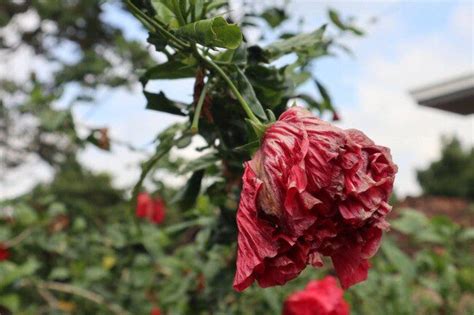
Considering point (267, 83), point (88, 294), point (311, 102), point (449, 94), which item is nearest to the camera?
point (267, 83)

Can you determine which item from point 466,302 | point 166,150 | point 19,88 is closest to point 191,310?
point 166,150

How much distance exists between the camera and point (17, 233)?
2.30 m

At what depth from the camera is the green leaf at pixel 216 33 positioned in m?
0.58

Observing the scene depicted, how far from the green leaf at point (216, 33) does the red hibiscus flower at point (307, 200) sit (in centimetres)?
10

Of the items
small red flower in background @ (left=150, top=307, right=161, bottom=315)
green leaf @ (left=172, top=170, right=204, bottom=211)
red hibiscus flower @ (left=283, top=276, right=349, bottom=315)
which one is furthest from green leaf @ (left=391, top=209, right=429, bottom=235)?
green leaf @ (left=172, top=170, right=204, bottom=211)

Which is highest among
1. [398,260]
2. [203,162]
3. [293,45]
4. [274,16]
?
[293,45]

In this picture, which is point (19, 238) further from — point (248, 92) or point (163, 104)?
point (248, 92)

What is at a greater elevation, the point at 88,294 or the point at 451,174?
the point at 88,294

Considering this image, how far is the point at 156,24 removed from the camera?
2.18 ft

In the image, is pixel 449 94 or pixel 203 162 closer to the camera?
pixel 203 162

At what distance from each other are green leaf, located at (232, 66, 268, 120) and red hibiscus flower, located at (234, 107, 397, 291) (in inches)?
3.4

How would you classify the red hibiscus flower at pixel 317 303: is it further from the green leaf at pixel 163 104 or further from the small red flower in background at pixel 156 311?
the small red flower in background at pixel 156 311

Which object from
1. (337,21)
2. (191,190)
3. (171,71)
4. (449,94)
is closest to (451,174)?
(449,94)

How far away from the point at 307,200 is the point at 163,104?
330 mm
